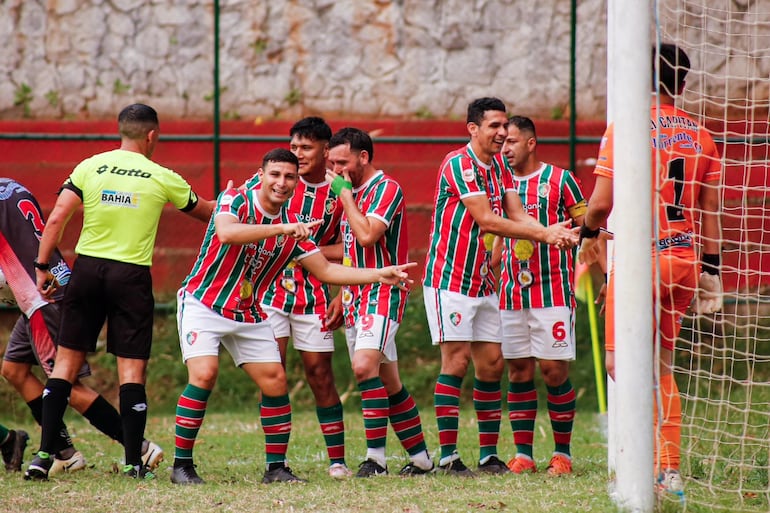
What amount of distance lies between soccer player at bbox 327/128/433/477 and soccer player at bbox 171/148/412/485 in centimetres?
34

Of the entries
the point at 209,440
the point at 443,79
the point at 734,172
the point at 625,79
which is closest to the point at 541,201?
the point at 625,79

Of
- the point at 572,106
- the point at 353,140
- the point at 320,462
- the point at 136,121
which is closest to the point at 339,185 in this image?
the point at 353,140

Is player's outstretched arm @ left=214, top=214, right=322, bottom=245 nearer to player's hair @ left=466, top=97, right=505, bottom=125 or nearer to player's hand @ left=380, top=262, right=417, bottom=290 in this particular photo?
player's hand @ left=380, top=262, right=417, bottom=290

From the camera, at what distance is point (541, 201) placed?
21.7 feet

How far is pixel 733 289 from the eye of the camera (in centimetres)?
923

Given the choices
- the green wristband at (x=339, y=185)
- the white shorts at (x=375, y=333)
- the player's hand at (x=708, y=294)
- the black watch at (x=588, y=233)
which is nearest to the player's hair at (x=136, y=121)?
the green wristband at (x=339, y=185)

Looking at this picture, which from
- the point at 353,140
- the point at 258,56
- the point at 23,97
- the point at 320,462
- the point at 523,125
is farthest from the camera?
the point at 258,56

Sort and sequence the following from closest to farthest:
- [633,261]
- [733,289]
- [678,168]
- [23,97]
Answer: [633,261] < [678,168] < [733,289] < [23,97]

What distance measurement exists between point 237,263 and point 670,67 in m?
2.42

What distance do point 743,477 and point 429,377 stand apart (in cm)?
453

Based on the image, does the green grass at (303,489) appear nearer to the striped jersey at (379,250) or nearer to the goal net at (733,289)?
the goal net at (733,289)

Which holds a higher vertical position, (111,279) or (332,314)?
(111,279)

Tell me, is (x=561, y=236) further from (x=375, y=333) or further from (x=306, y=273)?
(x=306, y=273)

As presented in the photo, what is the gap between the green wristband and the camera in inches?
239
